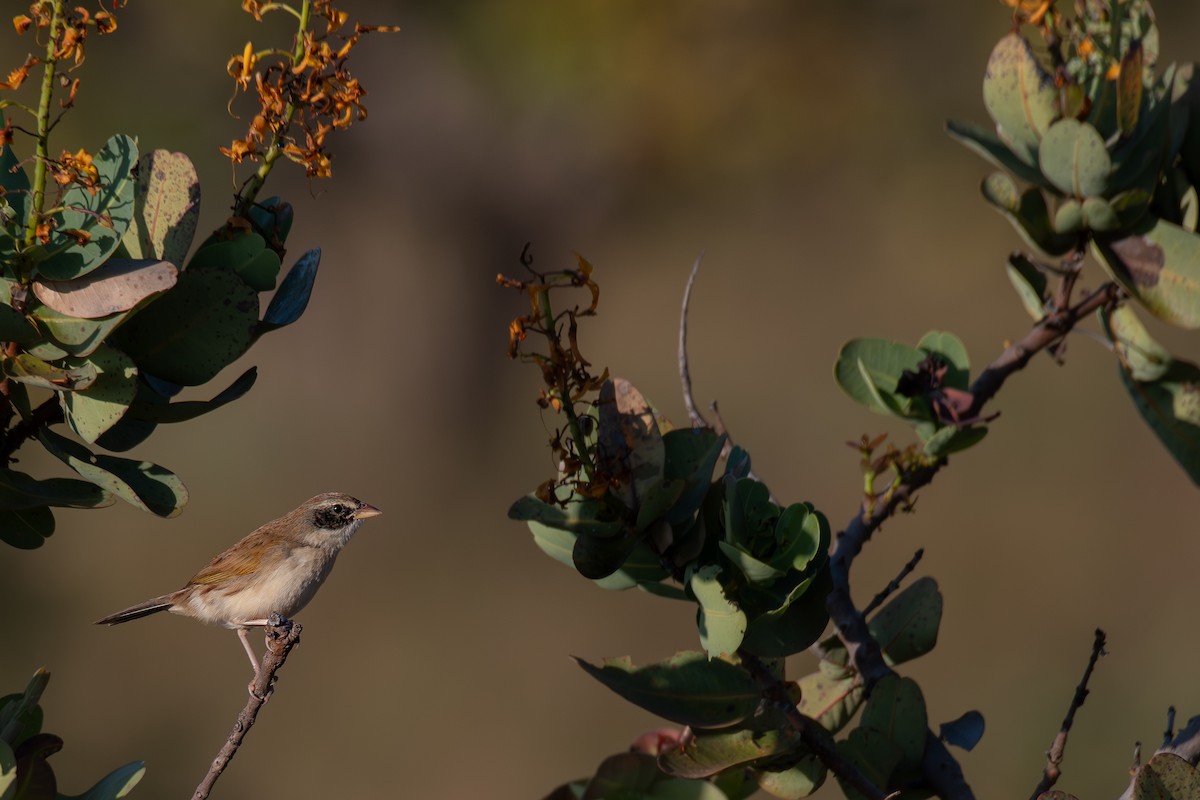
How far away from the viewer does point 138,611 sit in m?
3.16

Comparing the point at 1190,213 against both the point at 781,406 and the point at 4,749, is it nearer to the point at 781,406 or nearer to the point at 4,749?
the point at 4,749

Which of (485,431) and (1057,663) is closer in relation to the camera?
(1057,663)

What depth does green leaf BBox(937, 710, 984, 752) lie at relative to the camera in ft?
5.55

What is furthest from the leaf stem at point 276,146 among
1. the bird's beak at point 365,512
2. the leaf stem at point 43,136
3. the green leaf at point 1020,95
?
the bird's beak at point 365,512

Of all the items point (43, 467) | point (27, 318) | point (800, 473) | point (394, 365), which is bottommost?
point (27, 318)

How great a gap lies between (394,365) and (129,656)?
10.8 feet

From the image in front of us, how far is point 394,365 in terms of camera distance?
9797 mm

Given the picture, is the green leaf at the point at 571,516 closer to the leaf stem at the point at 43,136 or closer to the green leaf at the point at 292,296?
the green leaf at the point at 292,296

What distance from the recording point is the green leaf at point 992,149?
1.43 m

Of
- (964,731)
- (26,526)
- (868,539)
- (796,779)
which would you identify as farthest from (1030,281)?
(26,526)

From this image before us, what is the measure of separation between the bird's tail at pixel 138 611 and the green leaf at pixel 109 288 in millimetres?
1915

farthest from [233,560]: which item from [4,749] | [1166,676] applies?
[1166,676]

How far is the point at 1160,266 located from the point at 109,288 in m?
1.19

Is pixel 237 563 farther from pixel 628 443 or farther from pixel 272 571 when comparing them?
pixel 628 443
